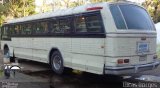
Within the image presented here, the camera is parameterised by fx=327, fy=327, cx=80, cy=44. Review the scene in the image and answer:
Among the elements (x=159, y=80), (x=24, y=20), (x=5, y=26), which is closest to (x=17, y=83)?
(x=159, y=80)

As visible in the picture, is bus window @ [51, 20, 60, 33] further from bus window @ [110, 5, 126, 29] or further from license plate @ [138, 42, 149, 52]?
license plate @ [138, 42, 149, 52]

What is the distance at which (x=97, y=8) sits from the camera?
10.7m

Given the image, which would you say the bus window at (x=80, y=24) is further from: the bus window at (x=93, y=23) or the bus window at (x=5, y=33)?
the bus window at (x=5, y=33)

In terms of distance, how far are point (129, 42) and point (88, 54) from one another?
5.11ft

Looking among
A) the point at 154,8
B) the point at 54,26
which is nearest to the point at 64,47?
the point at 54,26

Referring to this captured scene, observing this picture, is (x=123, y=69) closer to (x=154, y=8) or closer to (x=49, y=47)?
(x=49, y=47)

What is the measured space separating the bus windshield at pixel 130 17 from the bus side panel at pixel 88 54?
0.84m

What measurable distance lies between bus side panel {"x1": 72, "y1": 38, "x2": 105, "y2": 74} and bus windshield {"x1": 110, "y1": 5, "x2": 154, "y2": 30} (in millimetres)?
836

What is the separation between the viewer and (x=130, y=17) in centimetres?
1061

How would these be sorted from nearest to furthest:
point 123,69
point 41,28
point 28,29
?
point 123,69
point 41,28
point 28,29

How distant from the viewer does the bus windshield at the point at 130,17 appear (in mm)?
10273

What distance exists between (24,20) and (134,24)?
791cm

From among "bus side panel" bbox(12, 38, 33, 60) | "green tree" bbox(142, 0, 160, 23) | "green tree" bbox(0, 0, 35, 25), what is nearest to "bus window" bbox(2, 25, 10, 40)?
"bus side panel" bbox(12, 38, 33, 60)

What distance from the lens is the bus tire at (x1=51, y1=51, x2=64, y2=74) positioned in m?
13.1
